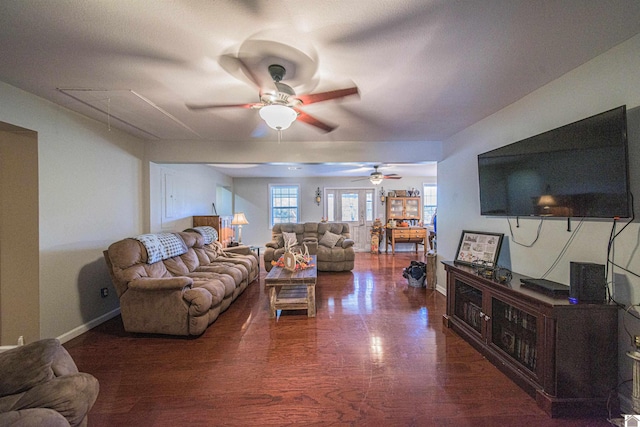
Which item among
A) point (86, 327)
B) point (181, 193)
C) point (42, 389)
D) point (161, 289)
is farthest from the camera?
point (181, 193)

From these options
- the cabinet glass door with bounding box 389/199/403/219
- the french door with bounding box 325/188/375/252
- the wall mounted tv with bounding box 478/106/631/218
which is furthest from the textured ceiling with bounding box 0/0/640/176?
the french door with bounding box 325/188/375/252

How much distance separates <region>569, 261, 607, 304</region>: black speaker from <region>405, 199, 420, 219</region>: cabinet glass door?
561 cm

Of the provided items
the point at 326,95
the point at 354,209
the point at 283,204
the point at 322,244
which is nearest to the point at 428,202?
the point at 354,209

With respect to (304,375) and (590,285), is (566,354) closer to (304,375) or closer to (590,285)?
(590,285)

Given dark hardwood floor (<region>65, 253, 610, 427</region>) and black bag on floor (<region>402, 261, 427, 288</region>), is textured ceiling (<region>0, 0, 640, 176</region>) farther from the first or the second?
black bag on floor (<region>402, 261, 427, 288</region>)

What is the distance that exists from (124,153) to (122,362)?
254 centimetres

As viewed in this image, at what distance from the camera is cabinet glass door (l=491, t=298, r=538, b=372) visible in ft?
5.76

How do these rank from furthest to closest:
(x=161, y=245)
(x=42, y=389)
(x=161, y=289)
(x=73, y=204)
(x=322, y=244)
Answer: (x=322, y=244) < (x=161, y=245) < (x=73, y=204) < (x=161, y=289) < (x=42, y=389)

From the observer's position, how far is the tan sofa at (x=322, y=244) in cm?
508

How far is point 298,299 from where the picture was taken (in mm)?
3113

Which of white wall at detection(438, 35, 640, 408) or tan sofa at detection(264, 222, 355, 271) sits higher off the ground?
white wall at detection(438, 35, 640, 408)

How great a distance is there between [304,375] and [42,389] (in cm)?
149

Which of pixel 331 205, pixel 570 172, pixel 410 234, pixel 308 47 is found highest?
pixel 308 47

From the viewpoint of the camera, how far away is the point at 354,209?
738 centimetres
